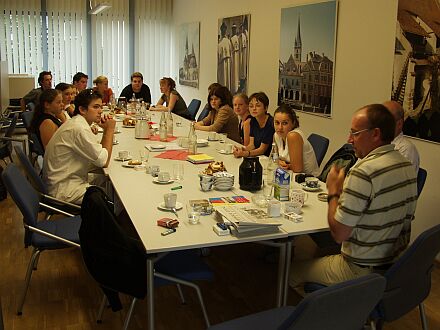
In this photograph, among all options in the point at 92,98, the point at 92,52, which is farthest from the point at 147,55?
the point at 92,98

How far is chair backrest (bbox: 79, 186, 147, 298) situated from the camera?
7.29 ft

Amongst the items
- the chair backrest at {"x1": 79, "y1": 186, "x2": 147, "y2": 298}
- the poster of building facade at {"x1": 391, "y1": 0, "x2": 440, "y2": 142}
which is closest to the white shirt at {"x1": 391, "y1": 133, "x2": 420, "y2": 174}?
the poster of building facade at {"x1": 391, "y1": 0, "x2": 440, "y2": 142}

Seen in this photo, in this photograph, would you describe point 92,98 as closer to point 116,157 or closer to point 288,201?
point 116,157

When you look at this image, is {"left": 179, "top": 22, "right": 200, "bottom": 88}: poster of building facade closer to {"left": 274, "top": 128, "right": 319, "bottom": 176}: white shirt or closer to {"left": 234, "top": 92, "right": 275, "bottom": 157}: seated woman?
{"left": 234, "top": 92, "right": 275, "bottom": 157}: seated woman

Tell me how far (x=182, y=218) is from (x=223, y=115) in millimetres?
2988

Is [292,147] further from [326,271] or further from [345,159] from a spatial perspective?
[326,271]

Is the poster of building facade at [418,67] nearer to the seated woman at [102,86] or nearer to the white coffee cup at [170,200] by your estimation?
the white coffee cup at [170,200]

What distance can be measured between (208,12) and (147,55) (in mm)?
2189

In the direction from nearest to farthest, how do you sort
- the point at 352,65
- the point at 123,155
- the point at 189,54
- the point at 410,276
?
the point at 410,276
the point at 123,155
the point at 352,65
the point at 189,54

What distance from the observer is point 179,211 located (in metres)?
2.54

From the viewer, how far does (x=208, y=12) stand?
8227 mm

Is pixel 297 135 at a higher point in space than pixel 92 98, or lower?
lower

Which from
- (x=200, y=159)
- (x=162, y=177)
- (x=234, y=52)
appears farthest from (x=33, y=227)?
(x=234, y=52)

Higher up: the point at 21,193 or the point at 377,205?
the point at 377,205
